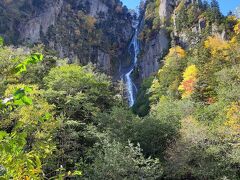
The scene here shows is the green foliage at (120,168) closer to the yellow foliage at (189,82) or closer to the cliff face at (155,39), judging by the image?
the yellow foliage at (189,82)

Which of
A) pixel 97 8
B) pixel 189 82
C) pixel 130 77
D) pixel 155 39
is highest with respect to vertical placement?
pixel 97 8

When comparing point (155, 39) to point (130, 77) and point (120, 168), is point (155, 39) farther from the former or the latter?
point (120, 168)

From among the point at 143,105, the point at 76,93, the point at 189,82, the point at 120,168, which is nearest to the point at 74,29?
the point at 143,105

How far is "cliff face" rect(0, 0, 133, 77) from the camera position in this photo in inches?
4011

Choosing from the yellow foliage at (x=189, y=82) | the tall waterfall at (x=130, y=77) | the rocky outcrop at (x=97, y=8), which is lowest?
the yellow foliage at (x=189, y=82)

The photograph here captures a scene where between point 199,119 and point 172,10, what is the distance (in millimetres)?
75151

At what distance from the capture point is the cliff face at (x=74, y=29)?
102 m

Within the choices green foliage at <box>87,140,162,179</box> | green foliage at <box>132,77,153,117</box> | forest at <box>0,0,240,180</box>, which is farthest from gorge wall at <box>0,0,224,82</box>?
green foliage at <box>87,140,162,179</box>

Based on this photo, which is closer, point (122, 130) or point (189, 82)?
point (122, 130)

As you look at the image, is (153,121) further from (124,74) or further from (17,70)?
(124,74)

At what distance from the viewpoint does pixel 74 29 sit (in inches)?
4323

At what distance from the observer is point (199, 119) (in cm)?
3503

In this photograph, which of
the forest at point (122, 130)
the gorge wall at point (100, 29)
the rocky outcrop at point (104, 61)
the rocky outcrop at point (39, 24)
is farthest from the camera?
the rocky outcrop at point (104, 61)

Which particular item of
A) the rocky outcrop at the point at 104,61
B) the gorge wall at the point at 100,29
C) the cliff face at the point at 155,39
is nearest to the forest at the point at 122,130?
the gorge wall at the point at 100,29
